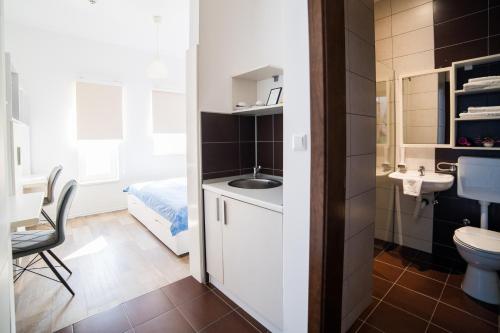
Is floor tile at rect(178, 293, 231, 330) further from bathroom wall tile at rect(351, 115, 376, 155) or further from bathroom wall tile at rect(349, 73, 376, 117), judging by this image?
bathroom wall tile at rect(349, 73, 376, 117)

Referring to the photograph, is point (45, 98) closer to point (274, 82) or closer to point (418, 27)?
point (274, 82)

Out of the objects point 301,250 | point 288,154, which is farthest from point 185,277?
point 288,154

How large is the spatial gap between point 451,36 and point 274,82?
5.48 feet

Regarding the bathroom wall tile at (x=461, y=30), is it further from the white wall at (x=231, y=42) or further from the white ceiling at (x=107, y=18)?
the white ceiling at (x=107, y=18)

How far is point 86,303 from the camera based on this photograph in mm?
1847

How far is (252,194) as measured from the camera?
5.45 ft

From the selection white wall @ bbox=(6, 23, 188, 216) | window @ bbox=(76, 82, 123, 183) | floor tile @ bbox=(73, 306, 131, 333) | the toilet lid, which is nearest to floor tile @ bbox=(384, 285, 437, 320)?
the toilet lid

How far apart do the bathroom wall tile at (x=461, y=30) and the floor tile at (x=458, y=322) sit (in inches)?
87.0

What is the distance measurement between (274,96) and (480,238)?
76.4 inches

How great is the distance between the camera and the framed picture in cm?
210

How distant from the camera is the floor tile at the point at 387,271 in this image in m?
2.13

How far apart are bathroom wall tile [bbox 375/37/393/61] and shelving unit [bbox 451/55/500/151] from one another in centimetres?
68

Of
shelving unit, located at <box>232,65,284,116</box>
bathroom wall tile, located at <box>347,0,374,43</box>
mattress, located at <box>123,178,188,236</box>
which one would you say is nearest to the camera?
bathroom wall tile, located at <box>347,0,374,43</box>

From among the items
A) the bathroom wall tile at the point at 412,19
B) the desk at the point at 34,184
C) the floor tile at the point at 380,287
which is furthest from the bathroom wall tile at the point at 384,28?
the desk at the point at 34,184
